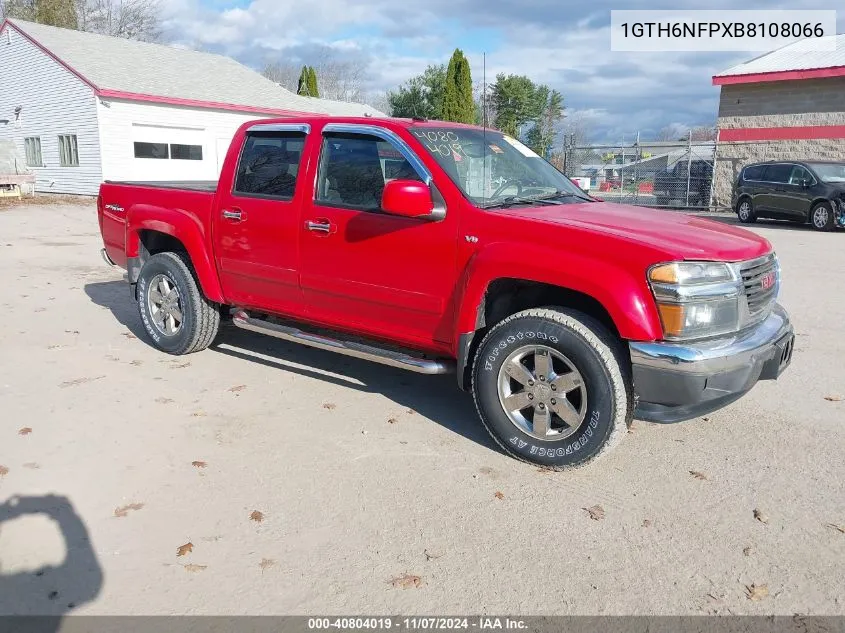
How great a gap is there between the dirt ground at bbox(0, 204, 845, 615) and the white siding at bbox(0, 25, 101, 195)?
20.0 metres

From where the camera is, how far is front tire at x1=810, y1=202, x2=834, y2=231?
53.7 feet

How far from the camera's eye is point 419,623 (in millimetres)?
2752

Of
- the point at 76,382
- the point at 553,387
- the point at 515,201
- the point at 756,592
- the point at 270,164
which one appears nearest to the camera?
the point at 756,592

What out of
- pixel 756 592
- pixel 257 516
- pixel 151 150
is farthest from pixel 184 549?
pixel 151 150

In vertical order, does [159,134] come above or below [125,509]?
above

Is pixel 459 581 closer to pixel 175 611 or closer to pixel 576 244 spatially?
pixel 175 611

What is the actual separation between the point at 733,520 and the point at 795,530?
0.27 m

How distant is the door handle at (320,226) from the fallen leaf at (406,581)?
246cm

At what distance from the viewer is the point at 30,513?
350 cm

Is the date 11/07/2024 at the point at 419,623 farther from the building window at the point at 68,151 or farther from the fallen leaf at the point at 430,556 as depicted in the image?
the building window at the point at 68,151

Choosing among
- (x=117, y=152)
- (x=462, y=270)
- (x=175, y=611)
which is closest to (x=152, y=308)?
(x=462, y=270)

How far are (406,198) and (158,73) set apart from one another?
25.3m

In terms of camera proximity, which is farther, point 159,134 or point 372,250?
point 159,134

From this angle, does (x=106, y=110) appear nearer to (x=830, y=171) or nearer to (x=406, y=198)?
(x=830, y=171)
